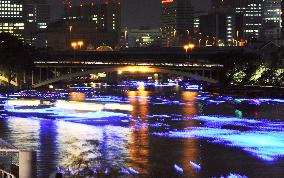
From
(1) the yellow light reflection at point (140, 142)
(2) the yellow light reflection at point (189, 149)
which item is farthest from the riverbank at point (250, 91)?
(2) the yellow light reflection at point (189, 149)

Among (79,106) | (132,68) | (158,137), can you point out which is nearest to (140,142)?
(158,137)

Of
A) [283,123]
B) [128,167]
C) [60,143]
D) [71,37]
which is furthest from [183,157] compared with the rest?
[71,37]

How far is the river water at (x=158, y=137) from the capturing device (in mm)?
34166

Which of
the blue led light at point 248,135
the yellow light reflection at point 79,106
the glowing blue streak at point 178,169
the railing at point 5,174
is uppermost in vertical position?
the railing at point 5,174

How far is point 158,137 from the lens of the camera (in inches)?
1801

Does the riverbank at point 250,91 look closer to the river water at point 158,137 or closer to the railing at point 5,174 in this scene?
the river water at point 158,137

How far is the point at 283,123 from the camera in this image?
5538 centimetres

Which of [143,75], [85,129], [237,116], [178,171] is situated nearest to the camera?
[178,171]

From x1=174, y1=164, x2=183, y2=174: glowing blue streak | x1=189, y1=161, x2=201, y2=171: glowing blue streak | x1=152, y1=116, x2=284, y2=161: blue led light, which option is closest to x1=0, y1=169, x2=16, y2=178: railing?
x1=174, y1=164, x2=183, y2=174: glowing blue streak

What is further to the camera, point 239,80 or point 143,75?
point 143,75

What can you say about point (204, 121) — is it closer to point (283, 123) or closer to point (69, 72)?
point (283, 123)

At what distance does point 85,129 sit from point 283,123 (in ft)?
47.5

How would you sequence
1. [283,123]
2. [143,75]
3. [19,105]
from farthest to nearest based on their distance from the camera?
[143,75] < [19,105] < [283,123]

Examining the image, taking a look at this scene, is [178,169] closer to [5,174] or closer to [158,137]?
[158,137]
